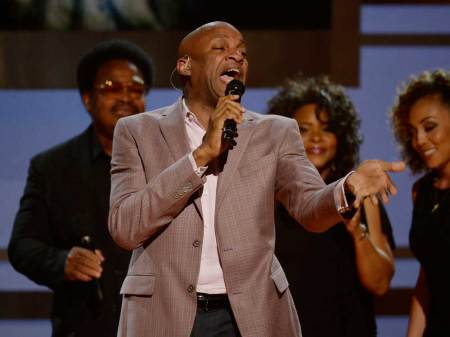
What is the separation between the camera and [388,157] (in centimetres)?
406

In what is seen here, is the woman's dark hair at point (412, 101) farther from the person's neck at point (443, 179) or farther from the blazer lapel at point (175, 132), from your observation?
the blazer lapel at point (175, 132)

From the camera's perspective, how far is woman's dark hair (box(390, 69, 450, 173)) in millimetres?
3223

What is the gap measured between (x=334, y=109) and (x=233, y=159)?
1.35 meters

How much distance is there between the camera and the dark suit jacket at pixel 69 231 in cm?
296

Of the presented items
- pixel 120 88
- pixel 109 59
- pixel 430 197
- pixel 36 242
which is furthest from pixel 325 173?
pixel 36 242

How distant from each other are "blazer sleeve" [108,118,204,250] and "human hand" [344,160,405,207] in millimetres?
380

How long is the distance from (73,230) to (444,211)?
1.36 m

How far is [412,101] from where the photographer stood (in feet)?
10.7

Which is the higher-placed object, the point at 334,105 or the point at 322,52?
the point at 322,52

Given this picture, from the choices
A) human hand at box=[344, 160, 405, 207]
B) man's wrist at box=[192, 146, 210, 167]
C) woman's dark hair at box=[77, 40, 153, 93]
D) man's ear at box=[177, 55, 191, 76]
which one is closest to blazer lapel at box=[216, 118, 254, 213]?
man's wrist at box=[192, 146, 210, 167]

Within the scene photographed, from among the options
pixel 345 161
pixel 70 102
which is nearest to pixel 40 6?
pixel 70 102

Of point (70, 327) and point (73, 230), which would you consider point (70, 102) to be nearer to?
point (73, 230)

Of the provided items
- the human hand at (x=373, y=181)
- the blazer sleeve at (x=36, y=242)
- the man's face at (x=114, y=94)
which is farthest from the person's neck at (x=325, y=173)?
the human hand at (x=373, y=181)

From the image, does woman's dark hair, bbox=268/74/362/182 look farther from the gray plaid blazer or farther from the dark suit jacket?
the gray plaid blazer
